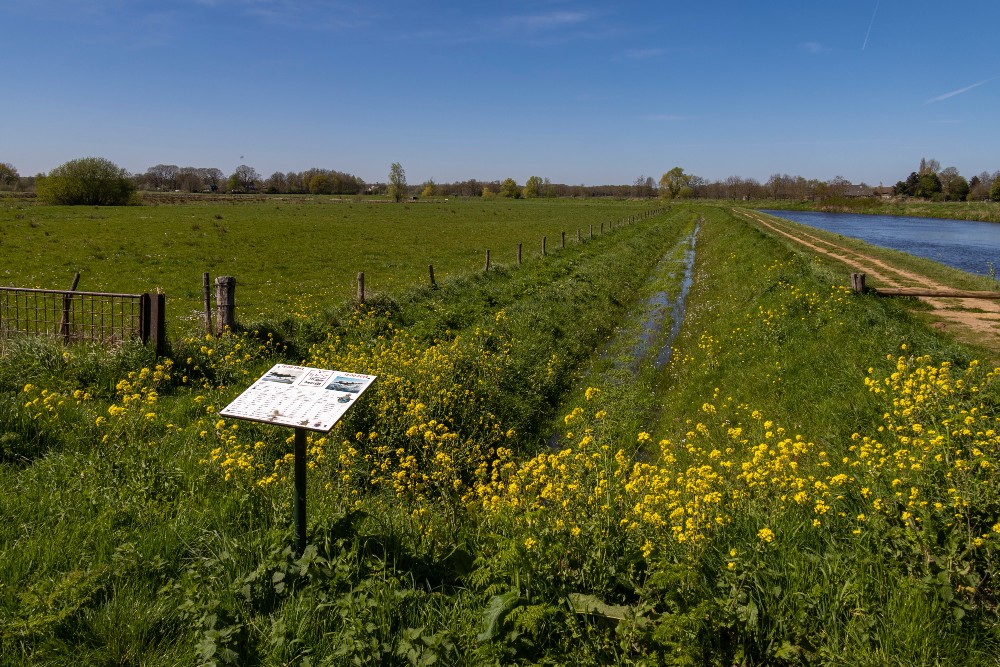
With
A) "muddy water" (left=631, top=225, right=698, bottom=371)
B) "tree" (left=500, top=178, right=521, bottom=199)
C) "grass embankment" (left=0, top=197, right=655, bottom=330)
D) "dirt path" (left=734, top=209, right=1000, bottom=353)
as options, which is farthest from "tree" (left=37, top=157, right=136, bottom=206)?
"tree" (left=500, top=178, right=521, bottom=199)

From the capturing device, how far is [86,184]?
73688 millimetres

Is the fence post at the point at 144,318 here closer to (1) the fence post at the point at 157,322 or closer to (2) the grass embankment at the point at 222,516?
(1) the fence post at the point at 157,322

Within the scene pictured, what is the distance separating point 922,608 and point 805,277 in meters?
15.0

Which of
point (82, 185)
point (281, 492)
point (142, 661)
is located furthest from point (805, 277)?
point (82, 185)

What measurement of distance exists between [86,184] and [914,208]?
125 m

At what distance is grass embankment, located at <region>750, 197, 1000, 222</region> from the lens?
271 ft

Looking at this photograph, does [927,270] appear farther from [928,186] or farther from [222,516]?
[928,186]

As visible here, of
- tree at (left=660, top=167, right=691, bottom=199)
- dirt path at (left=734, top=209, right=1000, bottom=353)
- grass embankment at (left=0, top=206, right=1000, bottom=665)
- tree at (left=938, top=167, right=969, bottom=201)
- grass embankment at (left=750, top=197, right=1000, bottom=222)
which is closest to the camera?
grass embankment at (left=0, top=206, right=1000, bottom=665)

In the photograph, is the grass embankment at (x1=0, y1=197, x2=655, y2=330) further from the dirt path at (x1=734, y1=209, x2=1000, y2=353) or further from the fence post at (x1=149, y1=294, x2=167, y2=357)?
the dirt path at (x1=734, y1=209, x2=1000, y2=353)

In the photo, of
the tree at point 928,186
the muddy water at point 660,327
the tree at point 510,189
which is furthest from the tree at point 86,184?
the tree at point 928,186

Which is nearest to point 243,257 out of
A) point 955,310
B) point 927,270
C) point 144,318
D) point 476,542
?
point 144,318

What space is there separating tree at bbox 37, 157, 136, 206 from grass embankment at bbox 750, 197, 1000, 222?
11330 centimetres

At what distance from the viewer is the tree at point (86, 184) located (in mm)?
71500

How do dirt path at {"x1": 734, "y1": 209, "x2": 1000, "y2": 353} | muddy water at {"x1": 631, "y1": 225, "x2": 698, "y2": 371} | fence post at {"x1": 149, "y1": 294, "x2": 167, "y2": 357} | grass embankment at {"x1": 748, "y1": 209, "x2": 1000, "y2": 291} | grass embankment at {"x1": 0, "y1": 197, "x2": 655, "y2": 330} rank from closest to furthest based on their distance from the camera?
fence post at {"x1": 149, "y1": 294, "x2": 167, "y2": 357} → dirt path at {"x1": 734, "y1": 209, "x2": 1000, "y2": 353} → muddy water at {"x1": 631, "y1": 225, "x2": 698, "y2": 371} → grass embankment at {"x1": 0, "y1": 197, "x2": 655, "y2": 330} → grass embankment at {"x1": 748, "y1": 209, "x2": 1000, "y2": 291}
